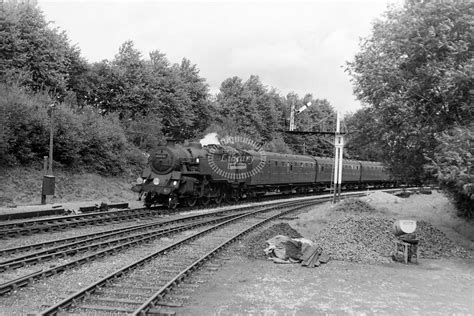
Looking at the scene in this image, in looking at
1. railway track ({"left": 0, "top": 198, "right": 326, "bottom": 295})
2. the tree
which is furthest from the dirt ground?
the tree

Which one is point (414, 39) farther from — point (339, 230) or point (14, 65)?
point (14, 65)

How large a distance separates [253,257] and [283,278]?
2004mm

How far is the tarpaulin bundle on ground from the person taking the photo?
33.0ft

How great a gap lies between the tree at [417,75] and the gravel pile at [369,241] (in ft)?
8.99

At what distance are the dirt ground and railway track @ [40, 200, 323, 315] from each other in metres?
0.49

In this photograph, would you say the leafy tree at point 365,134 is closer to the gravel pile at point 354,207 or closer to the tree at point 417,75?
the tree at point 417,75

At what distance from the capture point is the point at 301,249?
10.4 meters

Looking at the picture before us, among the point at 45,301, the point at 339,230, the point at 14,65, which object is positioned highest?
the point at 14,65

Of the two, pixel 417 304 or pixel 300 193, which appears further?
pixel 300 193

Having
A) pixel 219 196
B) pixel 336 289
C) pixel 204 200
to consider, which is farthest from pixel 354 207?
pixel 336 289

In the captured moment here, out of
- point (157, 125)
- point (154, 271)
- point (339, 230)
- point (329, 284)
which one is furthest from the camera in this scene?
point (157, 125)

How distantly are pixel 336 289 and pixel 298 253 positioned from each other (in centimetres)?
225

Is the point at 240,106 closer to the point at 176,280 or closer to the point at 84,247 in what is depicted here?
the point at 84,247

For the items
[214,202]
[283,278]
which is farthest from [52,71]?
[283,278]
